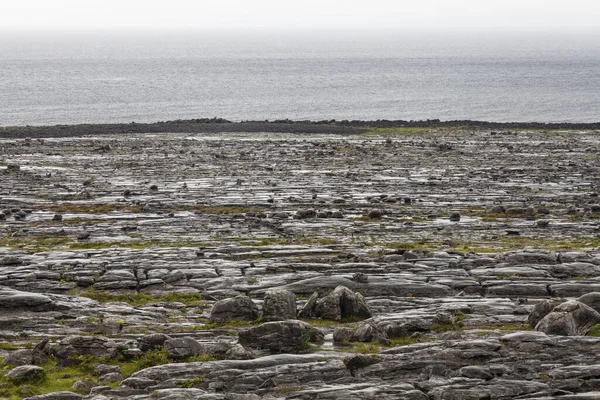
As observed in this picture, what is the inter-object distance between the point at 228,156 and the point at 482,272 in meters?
45.9

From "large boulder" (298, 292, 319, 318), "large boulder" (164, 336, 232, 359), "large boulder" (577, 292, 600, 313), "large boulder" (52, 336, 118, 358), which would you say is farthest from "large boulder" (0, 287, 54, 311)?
"large boulder" (577, 292, 600, 313)

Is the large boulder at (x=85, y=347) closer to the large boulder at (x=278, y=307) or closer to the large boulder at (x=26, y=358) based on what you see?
the large boulder at (x=26, y=358)

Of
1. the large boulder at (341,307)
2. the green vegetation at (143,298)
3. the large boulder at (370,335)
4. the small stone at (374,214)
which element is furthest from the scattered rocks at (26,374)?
the small stone at (374,214)

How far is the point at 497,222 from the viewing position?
48844mm

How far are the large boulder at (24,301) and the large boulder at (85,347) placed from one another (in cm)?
543

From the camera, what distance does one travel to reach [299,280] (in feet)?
112

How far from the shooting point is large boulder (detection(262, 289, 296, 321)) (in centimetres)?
2869

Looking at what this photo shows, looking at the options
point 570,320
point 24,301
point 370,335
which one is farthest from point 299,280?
point 570,320

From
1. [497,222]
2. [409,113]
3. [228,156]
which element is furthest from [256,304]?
[409,113]

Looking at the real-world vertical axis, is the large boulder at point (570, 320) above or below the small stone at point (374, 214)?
above

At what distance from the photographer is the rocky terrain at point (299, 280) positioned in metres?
23.2

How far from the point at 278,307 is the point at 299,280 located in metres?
5.46

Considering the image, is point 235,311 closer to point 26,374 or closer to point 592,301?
point 26,374

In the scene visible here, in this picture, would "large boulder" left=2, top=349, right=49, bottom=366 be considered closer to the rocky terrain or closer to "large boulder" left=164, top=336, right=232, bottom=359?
the rocky terrain
